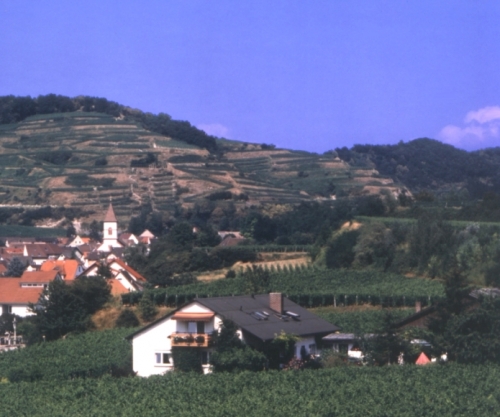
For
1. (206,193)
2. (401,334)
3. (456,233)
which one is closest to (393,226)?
(456,233)

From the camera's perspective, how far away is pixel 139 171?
111 m

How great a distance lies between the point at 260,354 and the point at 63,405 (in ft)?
28.4

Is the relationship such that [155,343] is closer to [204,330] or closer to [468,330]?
→ [204,330]

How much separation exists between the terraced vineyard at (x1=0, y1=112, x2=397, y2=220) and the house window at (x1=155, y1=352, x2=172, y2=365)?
69.1m

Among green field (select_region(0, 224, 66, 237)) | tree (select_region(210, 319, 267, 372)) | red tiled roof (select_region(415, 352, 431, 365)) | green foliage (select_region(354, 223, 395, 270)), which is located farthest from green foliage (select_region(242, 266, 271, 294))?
green field (select_region(0, 224, 66, 237))

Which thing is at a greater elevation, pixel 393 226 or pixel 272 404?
pixel 393 226

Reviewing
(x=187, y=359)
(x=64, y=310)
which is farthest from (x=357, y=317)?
(x=64, y=310)

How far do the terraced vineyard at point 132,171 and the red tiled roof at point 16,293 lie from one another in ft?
142

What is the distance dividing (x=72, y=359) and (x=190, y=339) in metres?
4.85

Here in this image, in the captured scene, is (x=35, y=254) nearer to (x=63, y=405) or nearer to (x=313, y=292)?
(x=313, y=292)

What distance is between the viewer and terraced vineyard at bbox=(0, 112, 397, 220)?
105 m

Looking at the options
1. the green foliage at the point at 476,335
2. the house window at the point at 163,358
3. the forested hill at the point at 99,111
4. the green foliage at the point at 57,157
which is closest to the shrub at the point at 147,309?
the house window at the point at 163,358

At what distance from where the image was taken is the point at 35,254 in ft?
266

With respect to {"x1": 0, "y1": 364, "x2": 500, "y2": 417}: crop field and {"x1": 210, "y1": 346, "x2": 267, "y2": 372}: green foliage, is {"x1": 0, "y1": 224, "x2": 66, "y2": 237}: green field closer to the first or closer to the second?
{"x1": 210, "y1": 346, "x2": 267, "y2": 372}: green foliage
